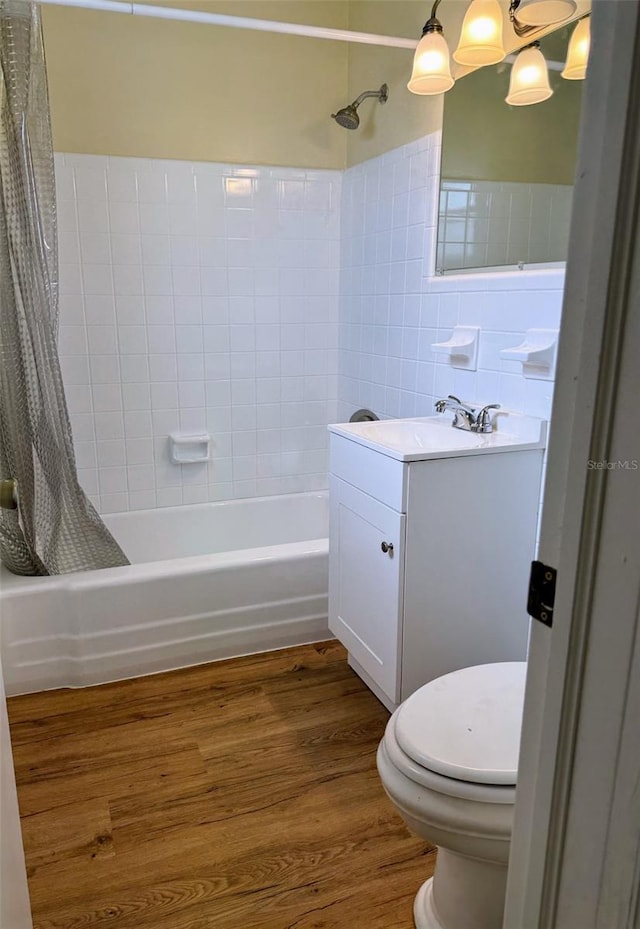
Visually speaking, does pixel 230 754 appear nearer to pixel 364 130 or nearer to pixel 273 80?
pixel 364 130

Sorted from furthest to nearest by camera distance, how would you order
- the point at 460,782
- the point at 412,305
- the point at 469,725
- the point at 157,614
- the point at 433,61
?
the point at 412,305, the point at 157,614, the point at 433,61, the point at 469,725, the point at 460,782

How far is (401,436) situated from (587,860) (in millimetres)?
1461

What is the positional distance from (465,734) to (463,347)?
4.20ft

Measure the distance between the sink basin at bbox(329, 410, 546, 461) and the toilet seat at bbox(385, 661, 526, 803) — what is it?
57 centimetres

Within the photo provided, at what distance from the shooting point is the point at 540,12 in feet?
5.70

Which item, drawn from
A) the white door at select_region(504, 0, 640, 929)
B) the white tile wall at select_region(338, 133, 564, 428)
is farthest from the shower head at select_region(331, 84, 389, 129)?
the white door at select_region(504, 0, 640, 929)

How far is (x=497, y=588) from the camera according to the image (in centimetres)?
191

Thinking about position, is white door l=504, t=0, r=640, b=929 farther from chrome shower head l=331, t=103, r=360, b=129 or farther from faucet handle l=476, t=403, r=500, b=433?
chrome shower head l=331, t=103, r=360, b=129

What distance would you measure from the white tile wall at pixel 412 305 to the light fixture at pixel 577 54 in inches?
19.6

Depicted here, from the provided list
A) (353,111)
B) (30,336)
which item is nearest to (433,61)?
(353,111)

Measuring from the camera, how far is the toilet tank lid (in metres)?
1.19

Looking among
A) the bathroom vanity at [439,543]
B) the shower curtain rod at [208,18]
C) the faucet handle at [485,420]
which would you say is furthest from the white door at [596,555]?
the shower curtain rod at [208,18]

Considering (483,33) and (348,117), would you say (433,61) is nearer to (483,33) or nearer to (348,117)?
(483,33)

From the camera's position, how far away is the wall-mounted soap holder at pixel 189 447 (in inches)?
117
